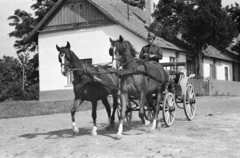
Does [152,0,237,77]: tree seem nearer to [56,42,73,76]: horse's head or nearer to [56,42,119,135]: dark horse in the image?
[56,42,119,135]: dark horse

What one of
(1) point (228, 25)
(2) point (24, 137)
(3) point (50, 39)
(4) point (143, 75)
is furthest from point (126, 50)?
(1) point (228, 25)

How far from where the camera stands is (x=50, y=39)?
30625 mm

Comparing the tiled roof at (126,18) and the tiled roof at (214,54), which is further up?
the tiled roof at (126,18)

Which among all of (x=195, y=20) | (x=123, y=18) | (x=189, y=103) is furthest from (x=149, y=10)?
(x=189, y=103)

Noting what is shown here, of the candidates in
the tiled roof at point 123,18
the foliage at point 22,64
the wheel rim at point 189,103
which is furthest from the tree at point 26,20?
the wheel rim at point 189,103

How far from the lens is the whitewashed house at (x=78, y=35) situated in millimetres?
28938

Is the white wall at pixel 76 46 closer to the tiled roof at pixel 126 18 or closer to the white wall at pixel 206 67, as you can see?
the tiled roof at pixel 126 18

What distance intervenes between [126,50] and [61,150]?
9.65ft

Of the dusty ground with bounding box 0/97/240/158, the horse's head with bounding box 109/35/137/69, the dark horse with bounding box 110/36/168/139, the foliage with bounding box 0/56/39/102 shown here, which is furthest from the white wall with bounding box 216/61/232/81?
the horse's head with bounding box 109/35/137/69

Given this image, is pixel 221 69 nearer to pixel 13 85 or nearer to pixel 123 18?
pixel 123 18

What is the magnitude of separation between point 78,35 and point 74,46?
82cm

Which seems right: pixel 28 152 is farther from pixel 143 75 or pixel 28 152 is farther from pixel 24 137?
pixel 143 75

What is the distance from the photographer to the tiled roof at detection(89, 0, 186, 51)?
28.4 metres

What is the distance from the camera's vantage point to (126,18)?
1217 inches
